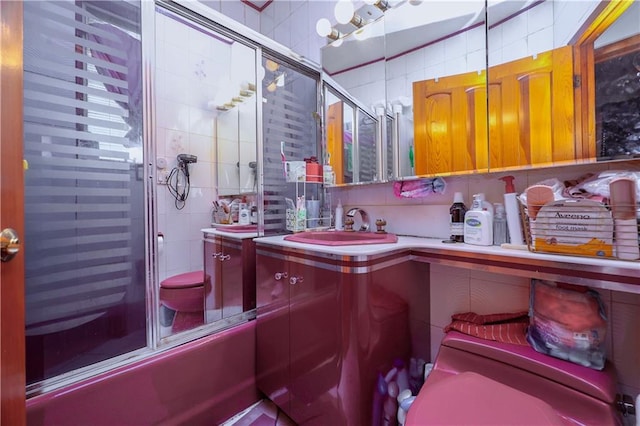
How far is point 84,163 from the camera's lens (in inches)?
39.9

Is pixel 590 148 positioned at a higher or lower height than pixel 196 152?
lower

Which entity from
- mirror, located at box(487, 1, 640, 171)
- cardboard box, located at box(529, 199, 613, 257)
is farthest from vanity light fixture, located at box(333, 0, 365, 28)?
cardboard box, located at box(529, 199, 613, 257)

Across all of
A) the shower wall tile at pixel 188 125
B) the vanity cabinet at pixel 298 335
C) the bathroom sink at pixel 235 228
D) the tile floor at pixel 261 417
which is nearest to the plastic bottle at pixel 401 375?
the vanity cabinet at pixel 298 335

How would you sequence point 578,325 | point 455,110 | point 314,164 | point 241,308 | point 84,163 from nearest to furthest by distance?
point 578,325 → point 84,163 → point 455,110 → point 241,308 → point 314,164

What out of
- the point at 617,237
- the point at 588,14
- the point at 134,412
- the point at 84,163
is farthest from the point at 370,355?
the point at 588,14

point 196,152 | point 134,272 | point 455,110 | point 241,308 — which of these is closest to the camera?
point 134,272

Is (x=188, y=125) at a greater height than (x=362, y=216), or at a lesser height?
greater

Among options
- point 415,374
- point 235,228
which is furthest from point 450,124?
point 235,228

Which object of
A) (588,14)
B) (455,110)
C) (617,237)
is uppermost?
(588,14)

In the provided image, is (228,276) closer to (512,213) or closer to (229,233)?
(229,233)

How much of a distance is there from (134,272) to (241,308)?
620 mm

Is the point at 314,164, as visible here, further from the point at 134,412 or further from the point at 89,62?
the point at 134,412

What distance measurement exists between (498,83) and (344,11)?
99 centimetres

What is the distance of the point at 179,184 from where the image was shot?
2162mm
